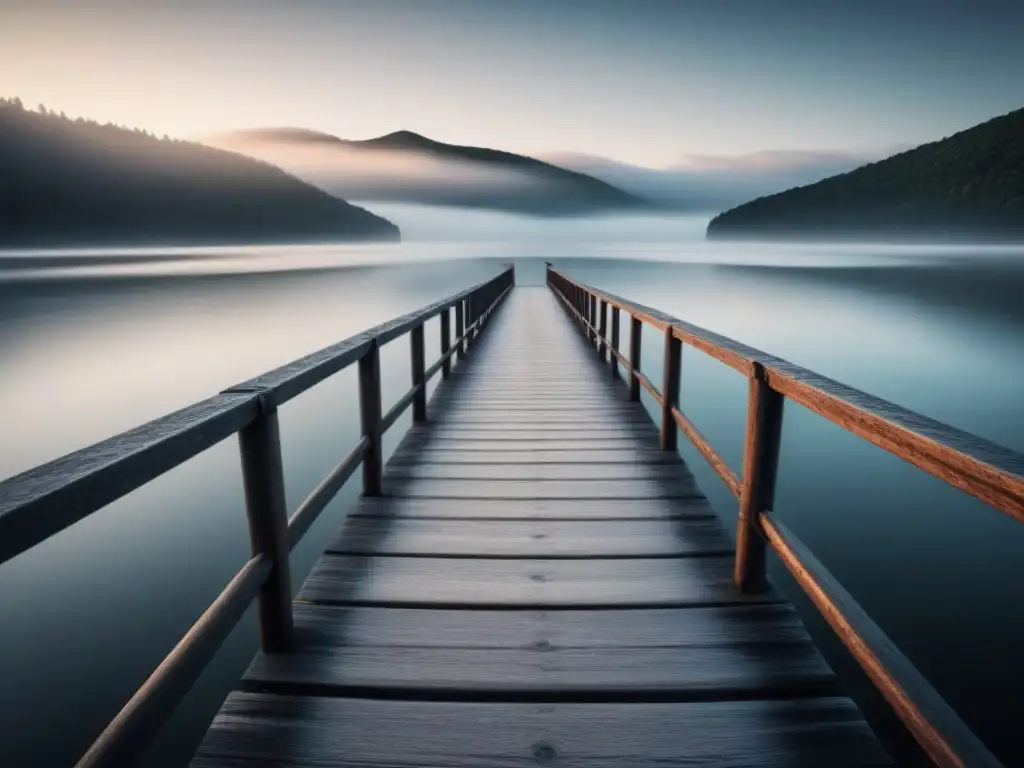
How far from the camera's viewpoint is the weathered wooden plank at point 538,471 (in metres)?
4.10

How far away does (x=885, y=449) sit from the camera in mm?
1646

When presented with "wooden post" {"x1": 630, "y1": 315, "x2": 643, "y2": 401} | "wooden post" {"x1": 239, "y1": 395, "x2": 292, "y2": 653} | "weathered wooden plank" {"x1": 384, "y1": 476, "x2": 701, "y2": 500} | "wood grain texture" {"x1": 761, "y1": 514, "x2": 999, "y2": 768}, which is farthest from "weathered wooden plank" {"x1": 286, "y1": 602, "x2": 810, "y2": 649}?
"wooden post" {"x1": 630, "y1": 315, "x2": 643, "y2": 401}

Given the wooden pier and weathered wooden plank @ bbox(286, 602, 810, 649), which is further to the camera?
weathered wooden plank @ bbox(286, 602, 810, 649)

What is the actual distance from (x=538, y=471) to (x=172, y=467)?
10.3 ft

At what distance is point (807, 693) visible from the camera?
6.59 ft

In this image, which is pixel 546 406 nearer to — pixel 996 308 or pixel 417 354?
pixel 417 354

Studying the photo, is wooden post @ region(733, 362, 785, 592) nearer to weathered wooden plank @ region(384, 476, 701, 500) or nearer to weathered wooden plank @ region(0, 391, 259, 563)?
weathered wooden plank @ region(384, 476, 701, 500)

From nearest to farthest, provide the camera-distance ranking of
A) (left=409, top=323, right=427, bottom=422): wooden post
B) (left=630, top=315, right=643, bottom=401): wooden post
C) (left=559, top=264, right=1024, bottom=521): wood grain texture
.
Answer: (left=559, top=264, right=1024, bottom=521): wood grain texture < (left=409, top=323, right=427, bottom=422): wooden post < (left=630, top=315, right=643, bottom=401): wooden post

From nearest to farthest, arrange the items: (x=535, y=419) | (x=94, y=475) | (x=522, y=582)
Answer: (x=94, y=475) < (x=522, y=582) < (x=535, y=419)

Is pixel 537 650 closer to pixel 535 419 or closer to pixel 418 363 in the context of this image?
pixel 418 363

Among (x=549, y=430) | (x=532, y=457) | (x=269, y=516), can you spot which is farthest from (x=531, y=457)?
(x=269, y=516)

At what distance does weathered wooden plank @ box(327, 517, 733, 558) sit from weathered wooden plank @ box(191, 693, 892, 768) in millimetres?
1038

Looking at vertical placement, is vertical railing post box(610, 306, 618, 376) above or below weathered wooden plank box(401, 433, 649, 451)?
above

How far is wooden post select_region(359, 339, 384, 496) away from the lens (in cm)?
335
